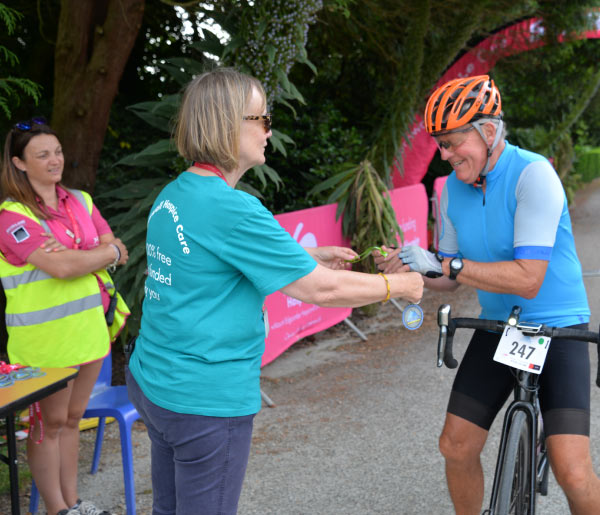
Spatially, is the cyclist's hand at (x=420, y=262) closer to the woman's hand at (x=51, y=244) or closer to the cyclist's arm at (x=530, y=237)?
the cyclist's arm at (x=530, y=237)

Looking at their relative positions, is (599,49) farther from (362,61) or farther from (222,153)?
(222,153)

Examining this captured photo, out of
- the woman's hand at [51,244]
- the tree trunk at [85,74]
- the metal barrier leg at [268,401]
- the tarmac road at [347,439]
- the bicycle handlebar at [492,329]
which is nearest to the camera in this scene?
the bicycle handlebar at [492,329]

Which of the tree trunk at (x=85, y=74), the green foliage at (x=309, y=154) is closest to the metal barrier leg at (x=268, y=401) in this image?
the tree trunk at (x=85, y=74)

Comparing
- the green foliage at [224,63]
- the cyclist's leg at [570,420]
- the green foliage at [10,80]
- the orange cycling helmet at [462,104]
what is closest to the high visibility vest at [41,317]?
the green foliage at [10,80]

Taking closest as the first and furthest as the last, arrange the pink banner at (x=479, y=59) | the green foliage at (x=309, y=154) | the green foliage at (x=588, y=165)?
the green foliage at (x=309, y=154) → the pink banner at (x=479, y=59) → the green foliage at (x=588, y=165)

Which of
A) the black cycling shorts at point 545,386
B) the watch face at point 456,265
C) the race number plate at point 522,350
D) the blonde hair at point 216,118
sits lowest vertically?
the black cycling shorts at point 545,386

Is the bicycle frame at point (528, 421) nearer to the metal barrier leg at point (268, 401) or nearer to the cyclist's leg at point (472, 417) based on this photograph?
the cyclist's leg at point (472, 417)

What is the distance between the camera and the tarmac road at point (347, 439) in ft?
12.8

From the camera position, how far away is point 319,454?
178 inches

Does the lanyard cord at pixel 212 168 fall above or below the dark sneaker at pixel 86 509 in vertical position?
above

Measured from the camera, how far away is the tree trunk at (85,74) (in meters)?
5.59

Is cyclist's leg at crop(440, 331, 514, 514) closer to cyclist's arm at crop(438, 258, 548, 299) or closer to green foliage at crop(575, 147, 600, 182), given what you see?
cyclist's arm at crop(438, 258, 548, 299)

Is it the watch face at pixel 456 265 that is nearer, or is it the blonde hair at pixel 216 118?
the blonde hair at pixel 216 118

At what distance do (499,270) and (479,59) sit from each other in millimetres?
8411
